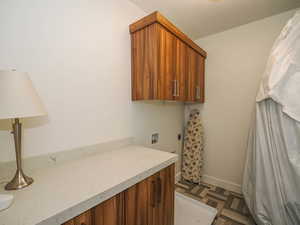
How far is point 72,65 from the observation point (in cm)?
101

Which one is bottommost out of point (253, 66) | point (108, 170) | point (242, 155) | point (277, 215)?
point (277, 215)

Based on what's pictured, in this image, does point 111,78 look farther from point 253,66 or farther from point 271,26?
point 271,26

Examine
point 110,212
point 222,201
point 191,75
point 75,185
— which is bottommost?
point 222,201

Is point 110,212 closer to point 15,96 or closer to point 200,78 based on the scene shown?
point 15,96

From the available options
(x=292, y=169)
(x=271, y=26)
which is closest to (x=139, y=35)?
(x=271, y=26)

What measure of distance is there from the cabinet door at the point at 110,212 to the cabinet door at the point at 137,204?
0.13 ft

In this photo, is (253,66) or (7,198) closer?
(7,198)

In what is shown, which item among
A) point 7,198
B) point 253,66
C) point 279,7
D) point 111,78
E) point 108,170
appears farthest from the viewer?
point 253,66

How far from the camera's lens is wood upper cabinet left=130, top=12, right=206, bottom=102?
1.24 metres

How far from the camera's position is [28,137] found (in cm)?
84

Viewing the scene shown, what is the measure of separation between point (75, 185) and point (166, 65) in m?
1.22

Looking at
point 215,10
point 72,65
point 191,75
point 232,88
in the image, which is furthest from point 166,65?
point 232,88

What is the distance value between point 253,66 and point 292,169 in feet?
4.36

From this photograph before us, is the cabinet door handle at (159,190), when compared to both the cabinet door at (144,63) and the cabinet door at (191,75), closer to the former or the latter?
the cabinet door at (144,63)
